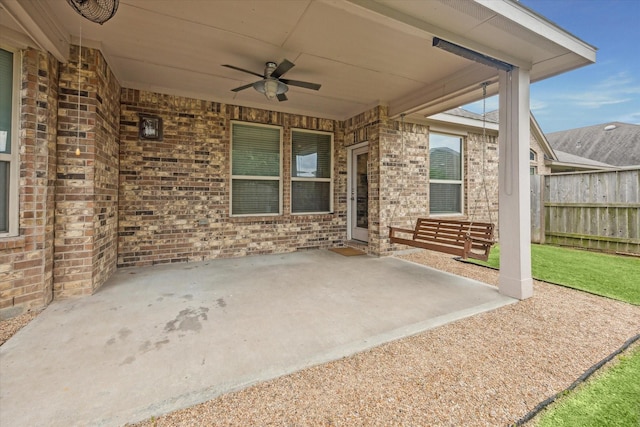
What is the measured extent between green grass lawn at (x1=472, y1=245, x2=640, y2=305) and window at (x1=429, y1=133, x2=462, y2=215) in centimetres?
148

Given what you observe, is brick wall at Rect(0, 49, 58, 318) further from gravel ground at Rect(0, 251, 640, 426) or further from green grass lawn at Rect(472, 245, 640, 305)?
green grass lawn at Rect(472, 245, 640, 305)

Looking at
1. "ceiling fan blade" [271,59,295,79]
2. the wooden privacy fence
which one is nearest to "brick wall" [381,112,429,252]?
"ceiling fan blade" [271,59,295,79]

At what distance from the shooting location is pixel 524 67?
3.27m

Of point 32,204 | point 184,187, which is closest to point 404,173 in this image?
point 184,187

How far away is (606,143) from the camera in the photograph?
1841cm

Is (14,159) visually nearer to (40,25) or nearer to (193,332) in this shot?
(40,25)

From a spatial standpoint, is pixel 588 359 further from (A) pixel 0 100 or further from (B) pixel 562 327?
(A) pixel 0 100

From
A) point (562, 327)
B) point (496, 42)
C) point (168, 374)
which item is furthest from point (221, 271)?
point (496, 42)

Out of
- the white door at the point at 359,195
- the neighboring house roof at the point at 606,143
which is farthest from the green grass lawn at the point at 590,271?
the neighboring house roof at the point at 606,143

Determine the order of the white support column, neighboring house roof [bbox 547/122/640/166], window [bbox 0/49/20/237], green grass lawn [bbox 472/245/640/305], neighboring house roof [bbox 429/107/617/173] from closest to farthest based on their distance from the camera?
window [bbox 0/49/20/237]
the white support column
green grass lawn [bbox 472/245/640/305]
neighboring house roof [bbox 429/107/617/173]
neighboring house roof [bbox 547/122/640/166]

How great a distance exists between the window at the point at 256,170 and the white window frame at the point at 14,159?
295 centimetres

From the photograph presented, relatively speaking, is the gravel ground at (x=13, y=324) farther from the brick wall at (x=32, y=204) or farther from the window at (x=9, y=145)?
the window at (x=9, y=145)

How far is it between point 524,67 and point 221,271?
5.01 meters

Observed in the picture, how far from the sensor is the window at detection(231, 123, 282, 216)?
5.43 meters
